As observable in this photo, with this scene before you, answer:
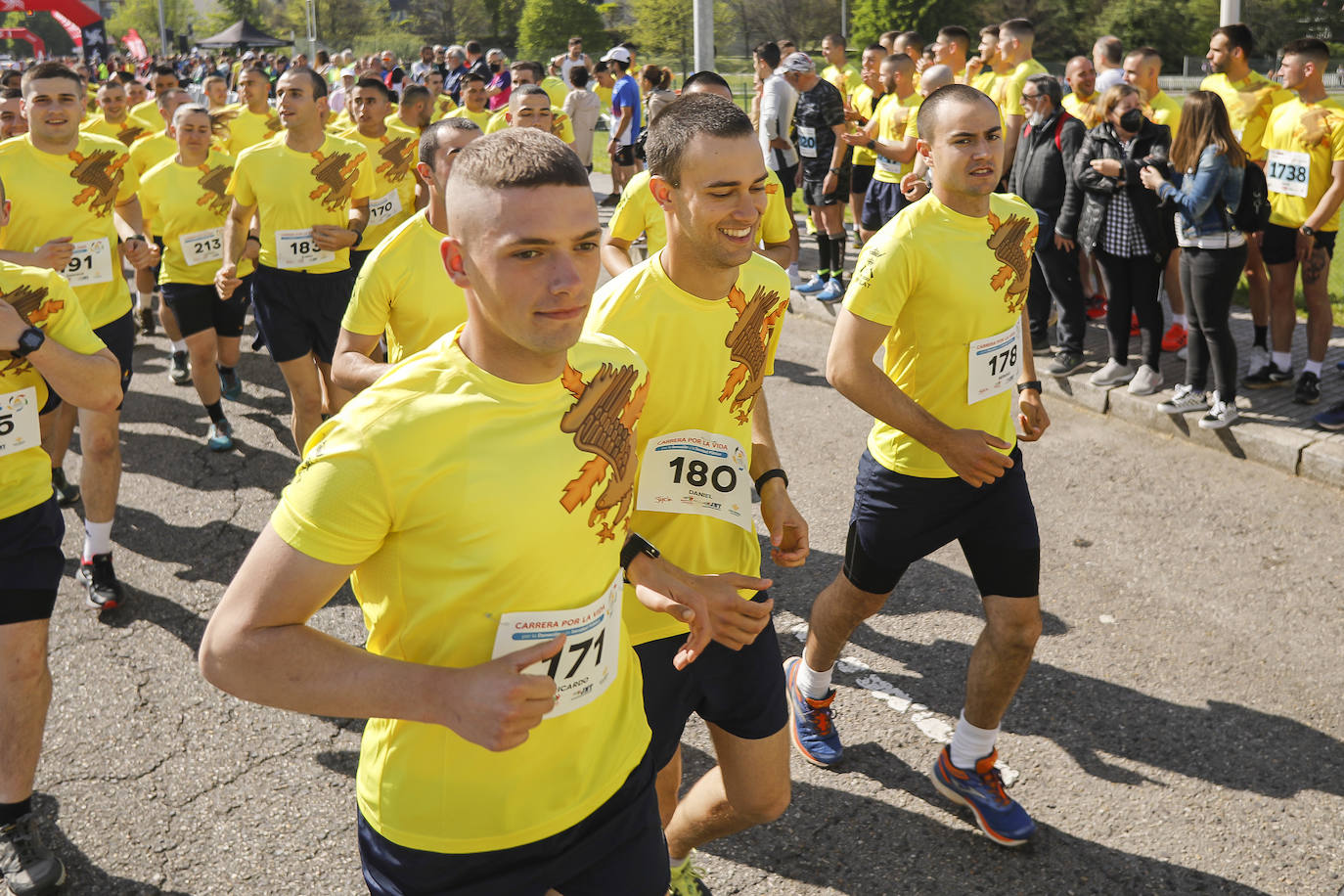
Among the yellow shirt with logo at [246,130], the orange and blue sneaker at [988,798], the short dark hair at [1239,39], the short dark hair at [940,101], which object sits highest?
the short dark hair at [1239,39]

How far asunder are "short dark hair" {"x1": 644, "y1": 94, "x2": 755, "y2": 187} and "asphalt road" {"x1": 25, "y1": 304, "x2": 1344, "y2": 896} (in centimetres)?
205

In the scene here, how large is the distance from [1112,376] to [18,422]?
651cm

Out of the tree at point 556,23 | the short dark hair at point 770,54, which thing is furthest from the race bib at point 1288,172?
the tree at point 556,23

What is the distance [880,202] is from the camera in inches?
408

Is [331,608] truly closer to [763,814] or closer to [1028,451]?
[763,814]

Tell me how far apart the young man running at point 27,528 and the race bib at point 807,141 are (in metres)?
7.98

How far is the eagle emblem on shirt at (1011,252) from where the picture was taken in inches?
144

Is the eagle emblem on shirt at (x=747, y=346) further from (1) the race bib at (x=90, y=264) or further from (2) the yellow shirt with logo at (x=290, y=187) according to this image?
(2) the yellow shirt with logo at (x=290, y=187)

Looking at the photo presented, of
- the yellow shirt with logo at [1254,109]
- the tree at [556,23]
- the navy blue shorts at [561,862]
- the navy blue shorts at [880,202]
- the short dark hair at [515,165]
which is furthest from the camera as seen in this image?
the tree at [556,23]

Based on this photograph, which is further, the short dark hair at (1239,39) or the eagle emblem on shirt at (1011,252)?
the short dark hair at (1239,39)

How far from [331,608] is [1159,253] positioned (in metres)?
5.48

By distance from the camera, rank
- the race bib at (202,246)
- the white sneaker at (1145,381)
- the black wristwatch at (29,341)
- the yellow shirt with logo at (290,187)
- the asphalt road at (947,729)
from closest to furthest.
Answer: the black wristwatch at (29,341), the asphalt road at (947,729), the yellow shirt with logo at (290,187), the race bib at (202,246), the white sneaker at (1145,381)

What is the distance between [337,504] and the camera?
5.90ft

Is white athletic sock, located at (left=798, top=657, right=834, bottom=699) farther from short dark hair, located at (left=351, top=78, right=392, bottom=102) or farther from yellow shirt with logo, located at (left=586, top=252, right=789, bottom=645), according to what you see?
short dark hair, located at (left=351, top=78, right=392, bottom=102)
